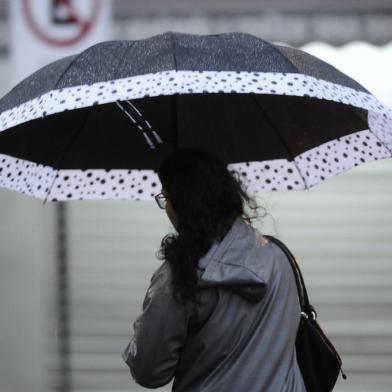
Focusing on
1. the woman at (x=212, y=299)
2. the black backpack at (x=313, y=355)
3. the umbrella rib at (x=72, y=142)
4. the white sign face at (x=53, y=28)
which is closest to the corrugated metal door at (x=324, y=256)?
the white sign face at (x=53, y=28)

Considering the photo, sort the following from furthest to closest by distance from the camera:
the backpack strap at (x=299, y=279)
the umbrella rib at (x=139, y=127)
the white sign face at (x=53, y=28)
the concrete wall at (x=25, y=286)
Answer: the concrete wall at (x=25, y=286), the white sign face at (x=53, y=28), the umbrella rib at (x=139, y=127), the backpack strap at (x=299, y=279)

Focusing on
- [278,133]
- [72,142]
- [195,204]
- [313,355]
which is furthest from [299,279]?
[72,142]

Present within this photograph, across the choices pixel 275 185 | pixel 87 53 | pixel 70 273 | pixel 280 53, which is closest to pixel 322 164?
pixel 275 185

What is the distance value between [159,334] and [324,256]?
12.1 feet

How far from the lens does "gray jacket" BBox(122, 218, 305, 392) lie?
7.89ft

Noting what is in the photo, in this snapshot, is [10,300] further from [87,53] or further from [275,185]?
[87,53]

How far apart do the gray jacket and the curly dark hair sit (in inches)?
1.0

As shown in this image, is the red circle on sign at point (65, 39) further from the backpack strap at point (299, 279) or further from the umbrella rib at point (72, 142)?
the backpack strap at point (299, 279)

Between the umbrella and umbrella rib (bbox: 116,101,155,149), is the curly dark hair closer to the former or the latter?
the umbrella

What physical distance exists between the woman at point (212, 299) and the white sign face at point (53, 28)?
1808 mm

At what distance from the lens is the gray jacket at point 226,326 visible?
2.40 m

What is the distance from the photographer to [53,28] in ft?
13.8

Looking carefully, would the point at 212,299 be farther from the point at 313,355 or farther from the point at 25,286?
the point at 25,286

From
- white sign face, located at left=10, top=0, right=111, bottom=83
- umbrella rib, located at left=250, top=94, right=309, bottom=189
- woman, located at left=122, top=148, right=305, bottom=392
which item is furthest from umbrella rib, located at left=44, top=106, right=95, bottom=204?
white sign face, located at left=10, top=0, right=111, bottom=83
